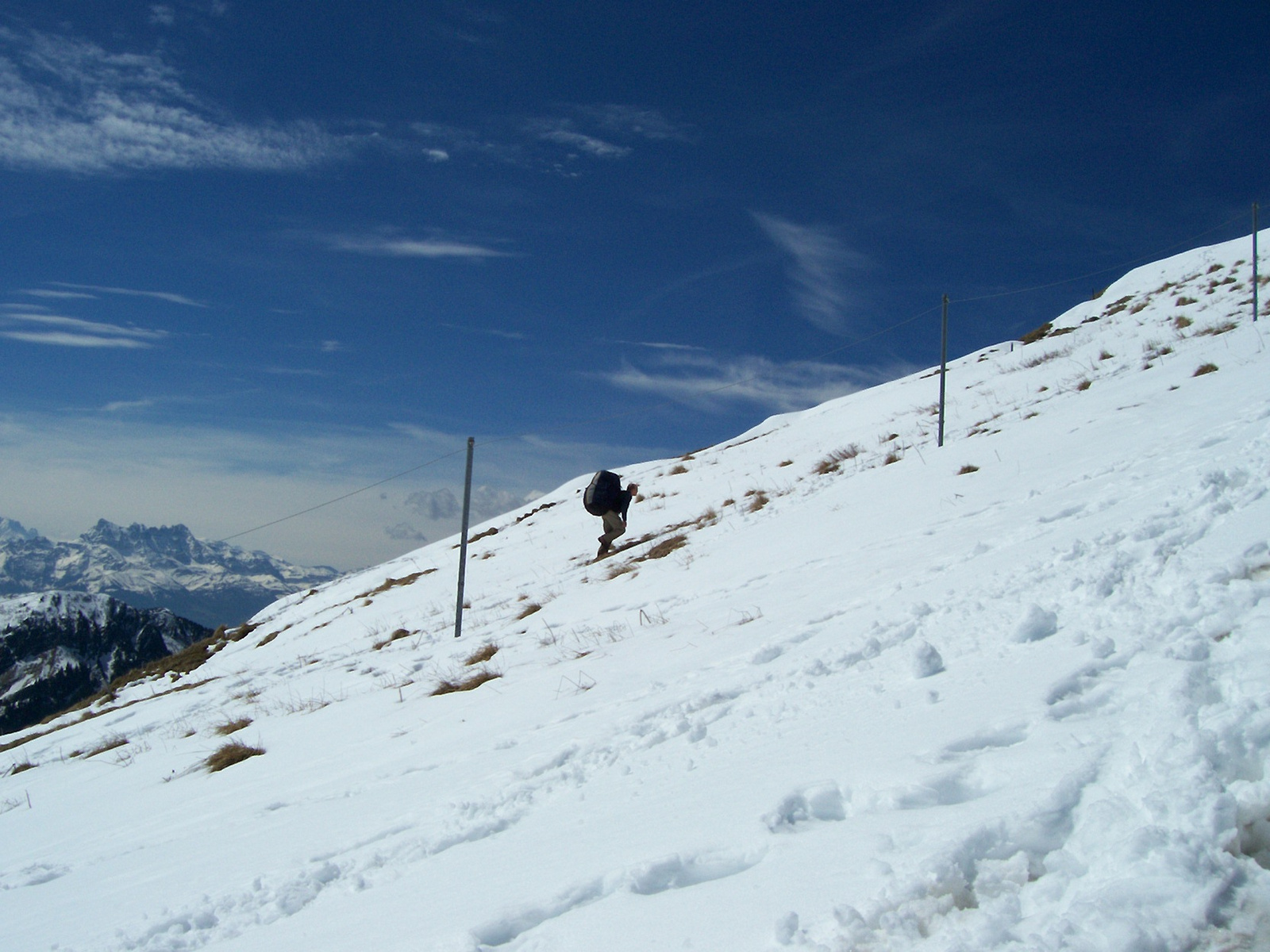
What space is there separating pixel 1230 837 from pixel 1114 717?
0.80 m

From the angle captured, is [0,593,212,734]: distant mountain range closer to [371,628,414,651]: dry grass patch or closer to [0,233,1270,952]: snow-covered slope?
[371,628,414,651]: dry grass patch

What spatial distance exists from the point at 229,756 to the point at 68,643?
139m

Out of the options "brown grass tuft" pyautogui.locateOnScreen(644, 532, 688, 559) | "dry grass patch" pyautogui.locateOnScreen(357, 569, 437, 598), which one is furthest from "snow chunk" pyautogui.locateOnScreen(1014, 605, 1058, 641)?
"dry grass patch" pyautogui.locateOnScreen(357, 569, 437, 598)

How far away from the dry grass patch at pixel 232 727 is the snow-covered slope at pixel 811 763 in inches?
2.0

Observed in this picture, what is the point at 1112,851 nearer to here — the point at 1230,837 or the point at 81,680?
the point at 1230,837

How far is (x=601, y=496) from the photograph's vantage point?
14469 millimetres

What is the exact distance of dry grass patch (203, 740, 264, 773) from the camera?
6.91 m

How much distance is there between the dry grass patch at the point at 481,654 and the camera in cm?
878

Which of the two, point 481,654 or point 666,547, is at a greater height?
point 666,547

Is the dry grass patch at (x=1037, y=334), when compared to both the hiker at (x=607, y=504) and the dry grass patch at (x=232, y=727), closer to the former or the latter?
the hiker at (x=607, y=504)

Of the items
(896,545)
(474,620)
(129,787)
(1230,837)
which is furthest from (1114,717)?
(474,620)

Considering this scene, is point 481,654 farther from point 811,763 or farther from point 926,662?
point 811,763

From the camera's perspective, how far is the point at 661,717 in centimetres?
460

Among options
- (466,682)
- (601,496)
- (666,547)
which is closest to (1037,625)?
(466,682)
